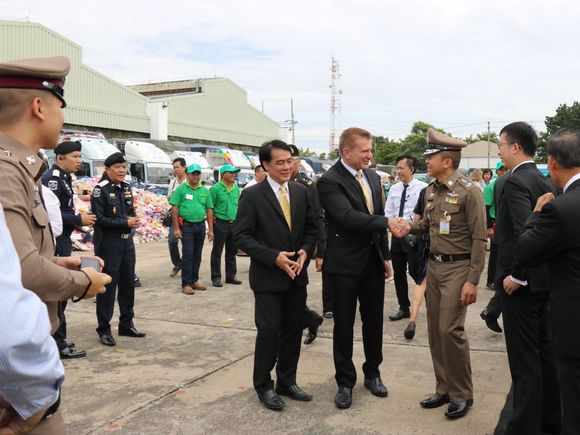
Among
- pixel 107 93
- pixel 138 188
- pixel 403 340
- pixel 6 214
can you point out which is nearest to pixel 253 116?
pixel 107 93

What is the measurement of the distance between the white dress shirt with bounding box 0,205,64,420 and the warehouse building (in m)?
31.5

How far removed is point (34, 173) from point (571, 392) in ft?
8.22

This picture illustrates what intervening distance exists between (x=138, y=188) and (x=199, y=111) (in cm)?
2736

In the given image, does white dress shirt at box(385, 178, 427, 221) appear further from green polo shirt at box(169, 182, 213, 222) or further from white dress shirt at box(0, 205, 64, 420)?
white dress shirt at box(0, 205, 64, 420)

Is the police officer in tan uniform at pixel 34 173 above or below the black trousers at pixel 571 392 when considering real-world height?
above

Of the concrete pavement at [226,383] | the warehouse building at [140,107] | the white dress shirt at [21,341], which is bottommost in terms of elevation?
the concrete pavement at [226,383]

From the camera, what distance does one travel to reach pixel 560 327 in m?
2.70

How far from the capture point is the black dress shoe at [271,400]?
4.11 meters

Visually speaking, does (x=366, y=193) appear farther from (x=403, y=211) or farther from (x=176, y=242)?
(x=176, y=242)

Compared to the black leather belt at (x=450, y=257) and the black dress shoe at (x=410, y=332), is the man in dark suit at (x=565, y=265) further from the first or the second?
the black dress shoe at (x=410, y=332)

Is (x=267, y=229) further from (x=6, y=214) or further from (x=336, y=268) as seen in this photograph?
(x=6, y=214)

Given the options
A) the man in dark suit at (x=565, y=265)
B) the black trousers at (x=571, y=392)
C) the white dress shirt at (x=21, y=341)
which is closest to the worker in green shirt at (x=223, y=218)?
the man in dark suit at (x=565, y=265)

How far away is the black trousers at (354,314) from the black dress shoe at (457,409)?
0.69 meters

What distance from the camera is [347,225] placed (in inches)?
166
